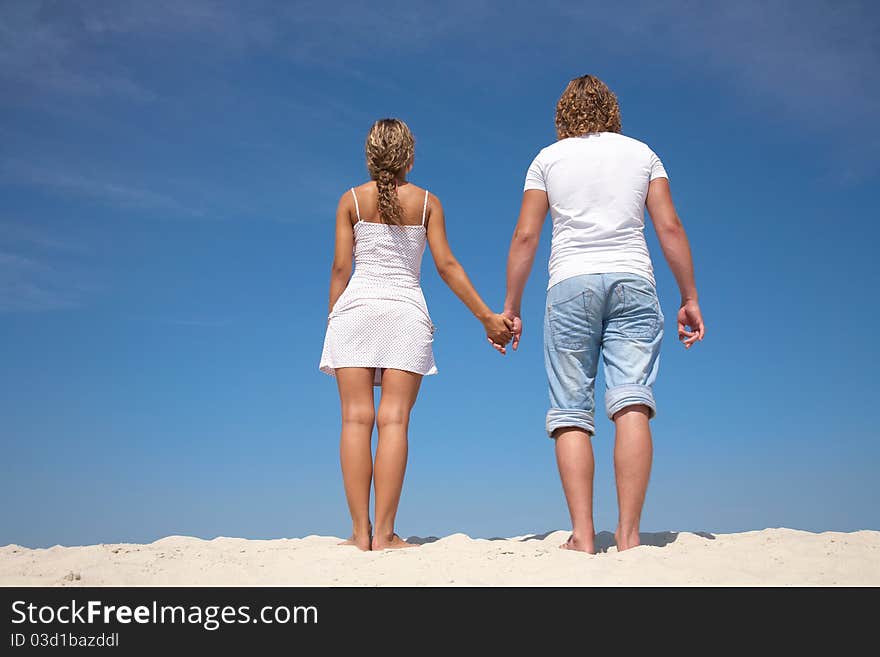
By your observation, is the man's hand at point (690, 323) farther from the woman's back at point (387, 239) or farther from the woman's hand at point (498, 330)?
the woman's back at point (387, 239)

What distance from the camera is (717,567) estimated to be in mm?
4047

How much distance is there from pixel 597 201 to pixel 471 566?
2.32 meters

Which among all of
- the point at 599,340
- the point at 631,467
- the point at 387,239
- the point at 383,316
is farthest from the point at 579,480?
the point at 387,239

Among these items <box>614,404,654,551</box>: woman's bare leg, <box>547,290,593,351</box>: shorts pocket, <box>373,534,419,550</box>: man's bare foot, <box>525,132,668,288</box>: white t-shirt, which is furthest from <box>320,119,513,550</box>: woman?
<box>614,404,654,551</box>: woman's bare leg

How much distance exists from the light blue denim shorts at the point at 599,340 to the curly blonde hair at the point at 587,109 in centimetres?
105

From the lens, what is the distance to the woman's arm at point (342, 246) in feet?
19.1

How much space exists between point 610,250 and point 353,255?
182 cm

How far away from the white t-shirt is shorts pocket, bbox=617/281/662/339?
10 centimetres

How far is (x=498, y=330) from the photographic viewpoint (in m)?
5.61

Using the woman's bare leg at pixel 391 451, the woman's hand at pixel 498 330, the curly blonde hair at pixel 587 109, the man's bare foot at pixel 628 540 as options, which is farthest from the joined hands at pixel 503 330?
the man's bare foot at pixel 628 540

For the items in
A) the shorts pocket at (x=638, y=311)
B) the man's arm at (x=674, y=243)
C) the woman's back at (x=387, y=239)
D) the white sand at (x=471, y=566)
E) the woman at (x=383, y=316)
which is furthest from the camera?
the woman's back at (x=387, y=239)

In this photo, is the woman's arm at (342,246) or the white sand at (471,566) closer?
the white sand at (471,566)

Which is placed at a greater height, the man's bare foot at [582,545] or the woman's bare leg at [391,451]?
the woman's bare leg at [391,451]

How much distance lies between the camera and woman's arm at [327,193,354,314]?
581cm
